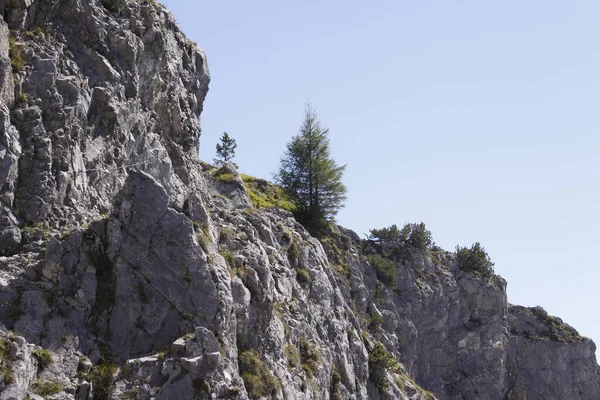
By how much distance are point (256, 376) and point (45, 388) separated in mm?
11891

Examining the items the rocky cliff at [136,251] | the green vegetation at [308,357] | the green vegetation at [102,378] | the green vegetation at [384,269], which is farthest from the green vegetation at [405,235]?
the green vegetation at [102,378]

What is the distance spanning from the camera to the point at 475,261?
3568 inches

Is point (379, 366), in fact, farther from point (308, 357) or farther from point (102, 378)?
point (102, 378)

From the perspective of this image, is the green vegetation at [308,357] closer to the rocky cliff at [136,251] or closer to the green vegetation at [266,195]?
the rocky cliff at [136,251]

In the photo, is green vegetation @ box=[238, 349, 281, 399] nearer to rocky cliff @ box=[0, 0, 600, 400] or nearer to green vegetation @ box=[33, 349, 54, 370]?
rocky cliff @ box=[0, 0, 600, 400]

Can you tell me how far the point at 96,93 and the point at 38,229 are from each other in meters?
10.9

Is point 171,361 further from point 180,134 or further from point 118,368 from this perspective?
point 180,134

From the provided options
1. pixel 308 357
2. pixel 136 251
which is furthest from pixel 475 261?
pixel 136 251

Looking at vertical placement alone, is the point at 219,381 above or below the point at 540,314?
below

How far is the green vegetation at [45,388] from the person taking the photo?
94.8 feet

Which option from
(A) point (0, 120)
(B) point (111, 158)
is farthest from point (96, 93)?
(A) point (0, 120)

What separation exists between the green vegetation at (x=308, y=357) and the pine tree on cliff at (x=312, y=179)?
24.2 m

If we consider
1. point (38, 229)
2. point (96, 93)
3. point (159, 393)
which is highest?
point (96, 93)

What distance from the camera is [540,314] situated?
95812mm
